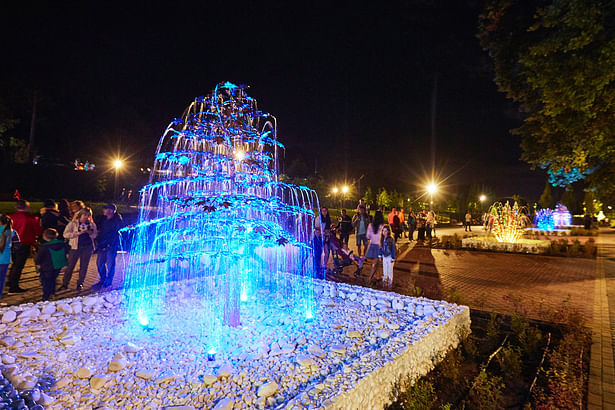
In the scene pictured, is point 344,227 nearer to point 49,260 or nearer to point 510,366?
point 510,366

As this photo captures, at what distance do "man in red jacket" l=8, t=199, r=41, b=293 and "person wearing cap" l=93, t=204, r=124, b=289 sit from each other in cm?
133

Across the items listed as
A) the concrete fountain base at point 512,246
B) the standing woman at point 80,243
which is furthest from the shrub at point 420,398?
the concrete fountain base at point 512,246

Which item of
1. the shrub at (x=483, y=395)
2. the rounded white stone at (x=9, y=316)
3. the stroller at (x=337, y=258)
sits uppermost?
the stroller at (x=337, y=258)

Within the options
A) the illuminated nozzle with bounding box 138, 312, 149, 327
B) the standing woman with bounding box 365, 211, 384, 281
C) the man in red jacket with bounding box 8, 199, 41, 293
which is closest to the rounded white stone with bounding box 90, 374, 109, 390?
the illuminated nozzle with bounding box 138, 312, 149, 327

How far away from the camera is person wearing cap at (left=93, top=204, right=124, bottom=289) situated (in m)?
7.29

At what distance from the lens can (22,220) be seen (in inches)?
278

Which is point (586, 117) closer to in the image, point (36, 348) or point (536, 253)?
point (536, 253)

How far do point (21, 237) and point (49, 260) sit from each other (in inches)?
54.4

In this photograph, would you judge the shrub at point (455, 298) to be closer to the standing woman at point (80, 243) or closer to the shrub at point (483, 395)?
the shrub at point (483, 395)

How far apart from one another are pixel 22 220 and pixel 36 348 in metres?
4.32

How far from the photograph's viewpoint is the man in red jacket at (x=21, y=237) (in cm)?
684

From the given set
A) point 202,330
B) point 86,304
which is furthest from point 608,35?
point 86,304

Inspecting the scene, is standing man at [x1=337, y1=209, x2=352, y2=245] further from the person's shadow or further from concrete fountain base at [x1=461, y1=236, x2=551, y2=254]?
concrete fountain base at [x1=461, y1=236, x2=551, y2=254]

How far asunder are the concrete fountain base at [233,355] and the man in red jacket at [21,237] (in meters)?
2.36
